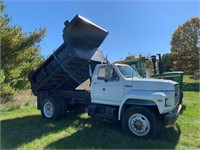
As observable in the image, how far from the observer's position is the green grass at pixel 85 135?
590cm

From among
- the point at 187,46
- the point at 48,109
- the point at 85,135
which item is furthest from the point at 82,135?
the point at 187,46

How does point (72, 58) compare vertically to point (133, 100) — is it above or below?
above

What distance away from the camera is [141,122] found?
6.36 m

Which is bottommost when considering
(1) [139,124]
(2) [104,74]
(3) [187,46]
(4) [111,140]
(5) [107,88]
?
(4) [111,140]

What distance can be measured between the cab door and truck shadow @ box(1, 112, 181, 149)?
0.92 metres

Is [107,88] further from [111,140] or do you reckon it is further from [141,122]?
[111,140]

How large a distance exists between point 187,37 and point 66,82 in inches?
870

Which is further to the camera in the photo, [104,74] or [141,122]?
[104,74]

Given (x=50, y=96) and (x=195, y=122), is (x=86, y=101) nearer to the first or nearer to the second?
(x=50, y=96)

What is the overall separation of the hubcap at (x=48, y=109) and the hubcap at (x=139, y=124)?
3.56 metres

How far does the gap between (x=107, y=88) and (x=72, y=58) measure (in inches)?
60.4

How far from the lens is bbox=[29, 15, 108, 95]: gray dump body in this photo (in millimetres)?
7512

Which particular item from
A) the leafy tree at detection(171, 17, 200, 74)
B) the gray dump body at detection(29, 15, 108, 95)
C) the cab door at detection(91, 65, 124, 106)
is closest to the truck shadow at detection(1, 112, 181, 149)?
the cab door at detection(91, 65, 124, 106)

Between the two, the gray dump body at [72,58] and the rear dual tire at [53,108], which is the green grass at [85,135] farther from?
the gray dump body at [72,58]
